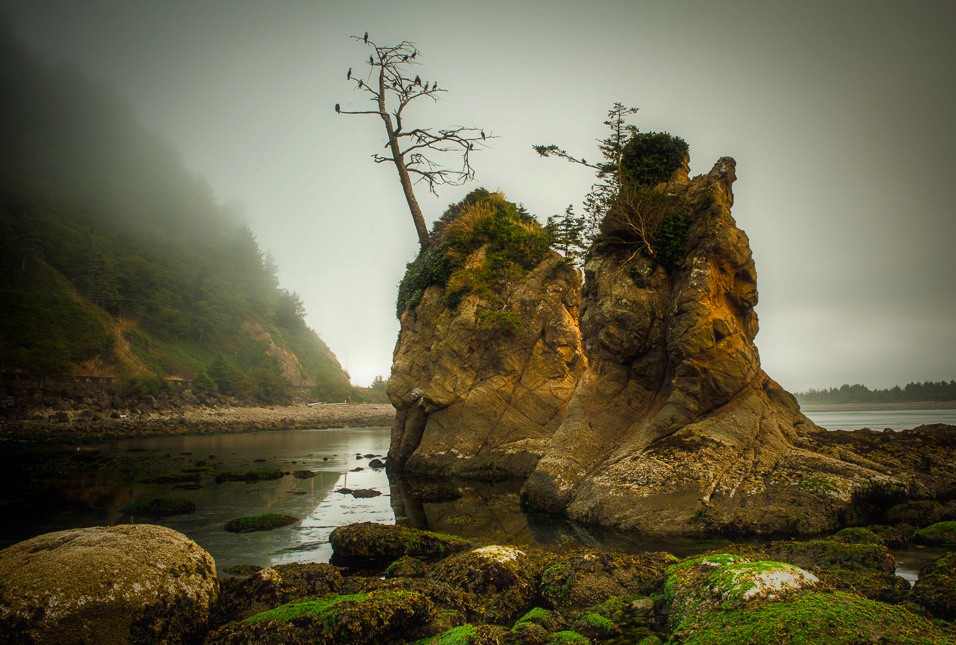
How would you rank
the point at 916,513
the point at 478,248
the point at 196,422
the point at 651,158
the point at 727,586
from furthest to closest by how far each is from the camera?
the point at 196,422
the point at 478,248
the point at 651,158
the point at 916,513
the point at 727,586

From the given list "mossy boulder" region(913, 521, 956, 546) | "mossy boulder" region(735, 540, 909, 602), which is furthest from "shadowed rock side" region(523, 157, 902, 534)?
"mossy boulder" region(735, 540, 909, 602)

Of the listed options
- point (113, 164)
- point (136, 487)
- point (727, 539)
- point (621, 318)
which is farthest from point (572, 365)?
point (113, 164)

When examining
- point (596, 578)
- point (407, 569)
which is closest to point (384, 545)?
point (407, 569)

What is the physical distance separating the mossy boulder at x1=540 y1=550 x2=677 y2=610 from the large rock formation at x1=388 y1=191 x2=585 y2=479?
14454mm

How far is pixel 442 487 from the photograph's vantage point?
64.3 ft

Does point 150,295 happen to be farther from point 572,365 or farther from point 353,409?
point 572,365

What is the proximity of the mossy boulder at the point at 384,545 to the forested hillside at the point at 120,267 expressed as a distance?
53.6 meters

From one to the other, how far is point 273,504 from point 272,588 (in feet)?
31.9

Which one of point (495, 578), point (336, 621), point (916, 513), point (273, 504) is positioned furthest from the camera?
point (273, 504)

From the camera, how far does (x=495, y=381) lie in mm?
24688

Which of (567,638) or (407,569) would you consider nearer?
(567,638)

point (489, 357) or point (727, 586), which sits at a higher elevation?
point (489, 357)

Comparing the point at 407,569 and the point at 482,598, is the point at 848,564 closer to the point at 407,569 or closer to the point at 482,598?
the point at 482,598

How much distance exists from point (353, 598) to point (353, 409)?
252ft
